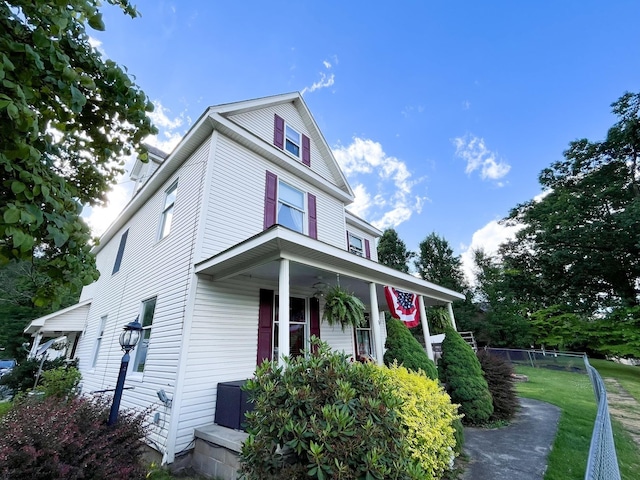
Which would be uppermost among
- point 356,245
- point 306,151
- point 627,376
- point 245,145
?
point 306,151

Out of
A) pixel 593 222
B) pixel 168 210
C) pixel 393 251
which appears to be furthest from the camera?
pixel 393 251

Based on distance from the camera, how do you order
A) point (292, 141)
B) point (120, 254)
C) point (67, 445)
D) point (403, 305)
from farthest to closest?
point (120, 254) → point (292, 141) → point (403, 305) → point (67, 445)

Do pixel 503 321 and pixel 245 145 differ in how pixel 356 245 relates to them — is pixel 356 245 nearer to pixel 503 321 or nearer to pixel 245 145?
pixel 245 145

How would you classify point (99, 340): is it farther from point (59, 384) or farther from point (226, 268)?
point (226, 268)

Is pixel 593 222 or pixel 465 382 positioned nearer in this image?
pixel 465 382

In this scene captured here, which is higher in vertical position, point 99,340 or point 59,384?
point 99,340

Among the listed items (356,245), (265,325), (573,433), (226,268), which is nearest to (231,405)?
(265,325)

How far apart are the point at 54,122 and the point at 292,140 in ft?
22.3

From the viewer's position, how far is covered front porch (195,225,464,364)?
4438 mm

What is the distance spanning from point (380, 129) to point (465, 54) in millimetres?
4589

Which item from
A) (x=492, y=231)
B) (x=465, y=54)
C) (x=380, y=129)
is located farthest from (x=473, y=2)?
(x=492, y=231)

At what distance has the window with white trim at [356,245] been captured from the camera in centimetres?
1178

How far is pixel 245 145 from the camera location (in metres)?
7.18

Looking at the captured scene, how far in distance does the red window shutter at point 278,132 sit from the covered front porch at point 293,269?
4370 mm
